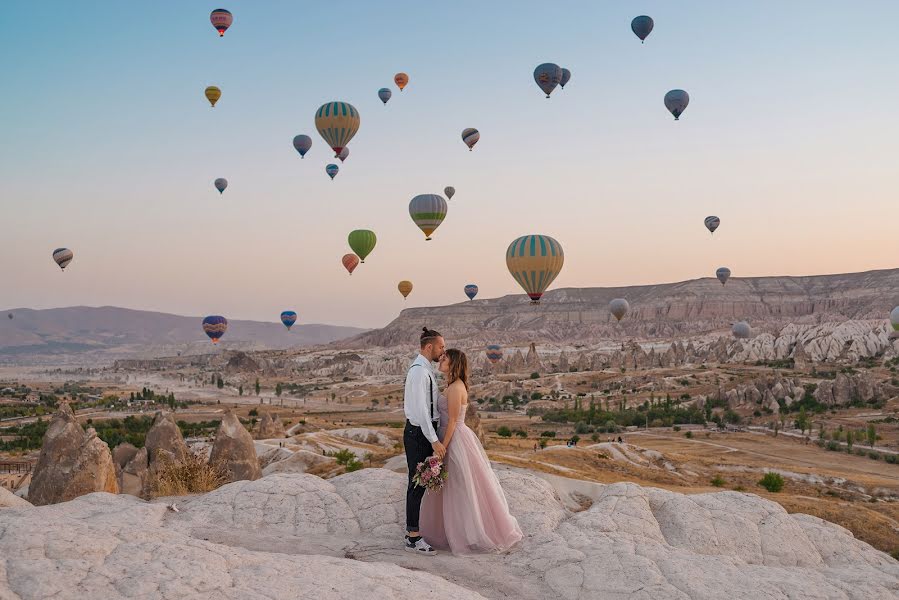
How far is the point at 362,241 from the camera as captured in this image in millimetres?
57781

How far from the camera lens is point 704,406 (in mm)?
77750

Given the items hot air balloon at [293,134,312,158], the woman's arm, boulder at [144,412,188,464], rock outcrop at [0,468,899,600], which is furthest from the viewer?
hot air balloon at [293,134,312,158]

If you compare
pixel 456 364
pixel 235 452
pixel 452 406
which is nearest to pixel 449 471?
pixel 452 406

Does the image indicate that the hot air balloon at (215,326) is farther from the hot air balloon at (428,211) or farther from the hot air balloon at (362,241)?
the hot air balloon at (428,211)

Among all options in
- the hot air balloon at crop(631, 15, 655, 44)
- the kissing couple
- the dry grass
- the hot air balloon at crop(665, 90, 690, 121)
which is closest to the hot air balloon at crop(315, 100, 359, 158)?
the hot air balloon at crop(631, 15, 655, 44)

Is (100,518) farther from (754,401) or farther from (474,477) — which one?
(754,401)

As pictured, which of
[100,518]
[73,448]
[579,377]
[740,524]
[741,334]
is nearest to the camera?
[100,518]

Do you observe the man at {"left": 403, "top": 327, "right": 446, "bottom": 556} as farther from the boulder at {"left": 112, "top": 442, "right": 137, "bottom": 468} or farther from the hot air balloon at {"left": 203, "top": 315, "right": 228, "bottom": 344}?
the hot air balloon at {"left": 203, "top": 315, "right": 228, "bottom": 344}

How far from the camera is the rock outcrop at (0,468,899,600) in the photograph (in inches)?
240

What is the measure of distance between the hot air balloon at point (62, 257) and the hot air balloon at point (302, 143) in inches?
1332

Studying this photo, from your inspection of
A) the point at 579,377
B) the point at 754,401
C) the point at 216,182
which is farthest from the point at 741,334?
the point at 216,182

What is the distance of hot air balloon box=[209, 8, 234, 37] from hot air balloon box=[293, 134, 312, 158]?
10.9m

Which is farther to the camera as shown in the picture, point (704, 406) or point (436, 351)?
point (704, 406)

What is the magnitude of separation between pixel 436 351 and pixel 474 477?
167 cm
